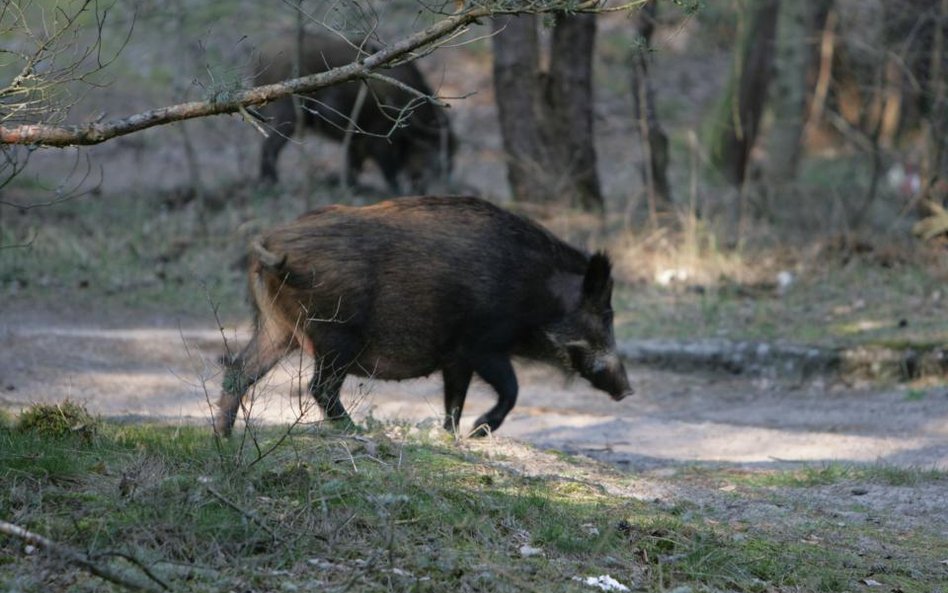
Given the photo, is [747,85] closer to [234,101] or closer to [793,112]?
[793,112]

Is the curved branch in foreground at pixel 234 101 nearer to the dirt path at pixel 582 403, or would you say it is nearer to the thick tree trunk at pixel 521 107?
the dirt path at pixel 582 403

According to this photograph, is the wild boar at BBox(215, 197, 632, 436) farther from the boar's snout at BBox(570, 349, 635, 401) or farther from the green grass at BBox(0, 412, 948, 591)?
the green grass at BBox(0, 412, 948, 591)

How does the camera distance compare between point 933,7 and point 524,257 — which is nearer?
point 524,257

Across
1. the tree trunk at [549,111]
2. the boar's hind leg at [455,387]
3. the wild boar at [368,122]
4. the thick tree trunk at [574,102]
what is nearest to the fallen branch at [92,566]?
the boar's hind leg at [455,387]

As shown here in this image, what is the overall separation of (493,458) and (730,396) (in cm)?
456

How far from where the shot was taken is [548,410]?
31.7 ft

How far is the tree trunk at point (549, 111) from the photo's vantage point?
1441 cm

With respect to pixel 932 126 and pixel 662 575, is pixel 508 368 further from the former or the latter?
pixel 932 126

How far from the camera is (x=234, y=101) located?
185 inches

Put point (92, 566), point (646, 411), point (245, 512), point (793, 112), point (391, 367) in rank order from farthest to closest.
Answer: point (793, 112) → point (646, 411) → point (391, 367) → point (245, 512) → point (92, 566)

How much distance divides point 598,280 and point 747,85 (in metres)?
8.90

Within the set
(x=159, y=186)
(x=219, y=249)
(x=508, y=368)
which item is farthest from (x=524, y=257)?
(x=159, y=186)

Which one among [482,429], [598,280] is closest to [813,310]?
[598,280]

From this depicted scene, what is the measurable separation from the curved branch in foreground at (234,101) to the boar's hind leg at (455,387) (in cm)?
304
